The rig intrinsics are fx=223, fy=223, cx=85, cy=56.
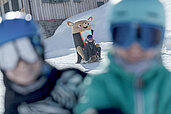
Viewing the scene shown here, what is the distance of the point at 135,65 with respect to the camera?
3.38 feet

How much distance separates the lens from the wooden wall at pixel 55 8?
1248 cm

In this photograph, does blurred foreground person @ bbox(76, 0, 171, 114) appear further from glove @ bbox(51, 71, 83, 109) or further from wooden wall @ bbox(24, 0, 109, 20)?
wooden wall @ bbox(24, 0, 109, 20)

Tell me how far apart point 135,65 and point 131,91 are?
0.13 m

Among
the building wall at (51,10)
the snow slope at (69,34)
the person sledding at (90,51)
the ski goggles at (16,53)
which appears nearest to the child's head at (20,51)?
the ski goggles at (16,53)

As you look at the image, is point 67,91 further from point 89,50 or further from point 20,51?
point 89,50

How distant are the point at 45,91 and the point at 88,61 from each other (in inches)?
204

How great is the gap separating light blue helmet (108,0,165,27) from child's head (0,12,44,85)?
1.65 ft

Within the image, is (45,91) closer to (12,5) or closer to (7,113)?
(7,113)

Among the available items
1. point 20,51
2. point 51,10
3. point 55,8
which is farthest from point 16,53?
point 55,8

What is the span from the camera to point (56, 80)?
1462 millimetres

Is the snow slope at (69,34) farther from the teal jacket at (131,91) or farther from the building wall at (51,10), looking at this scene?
the teal jacket at (131,91)

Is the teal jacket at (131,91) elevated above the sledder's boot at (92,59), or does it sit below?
above

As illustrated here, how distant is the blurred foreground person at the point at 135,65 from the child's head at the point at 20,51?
405 mm

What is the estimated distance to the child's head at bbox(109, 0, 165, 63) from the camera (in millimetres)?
997
